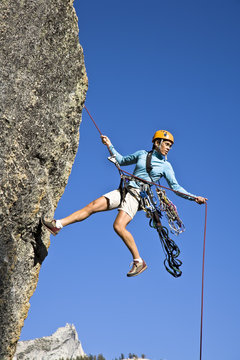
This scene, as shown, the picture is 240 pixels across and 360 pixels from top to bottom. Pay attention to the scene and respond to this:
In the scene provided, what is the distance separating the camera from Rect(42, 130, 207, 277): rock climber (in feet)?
28.9

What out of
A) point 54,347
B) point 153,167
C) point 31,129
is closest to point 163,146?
point 153,167

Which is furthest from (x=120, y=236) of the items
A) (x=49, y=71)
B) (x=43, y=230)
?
(x=49, y=71)

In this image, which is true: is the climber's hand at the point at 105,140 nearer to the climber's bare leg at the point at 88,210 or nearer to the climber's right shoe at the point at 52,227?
the climber's bare leg at the point at 88,210

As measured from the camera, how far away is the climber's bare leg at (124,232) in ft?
30.4

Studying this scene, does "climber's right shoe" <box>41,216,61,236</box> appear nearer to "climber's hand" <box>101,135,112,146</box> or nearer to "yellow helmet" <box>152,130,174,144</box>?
"climber's hand" <box>101,135,112,146</box>

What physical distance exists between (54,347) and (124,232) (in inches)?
781

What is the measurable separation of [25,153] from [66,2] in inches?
111

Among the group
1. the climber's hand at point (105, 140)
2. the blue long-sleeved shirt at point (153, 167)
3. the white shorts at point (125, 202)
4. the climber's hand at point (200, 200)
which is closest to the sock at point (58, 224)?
the white shorts at point (125, 202)

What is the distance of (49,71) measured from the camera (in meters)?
8.93

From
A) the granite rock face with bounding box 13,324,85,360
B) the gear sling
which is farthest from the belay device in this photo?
the granite rock face with bounding box 13,324,85,360

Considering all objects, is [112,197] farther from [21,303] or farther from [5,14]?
[5,14]

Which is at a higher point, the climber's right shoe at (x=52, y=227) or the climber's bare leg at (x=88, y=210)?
the climber's bare leg at (x=88, y=210)

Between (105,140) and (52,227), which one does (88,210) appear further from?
(105,140)

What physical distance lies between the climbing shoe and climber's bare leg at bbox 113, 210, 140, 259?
0.36ft
